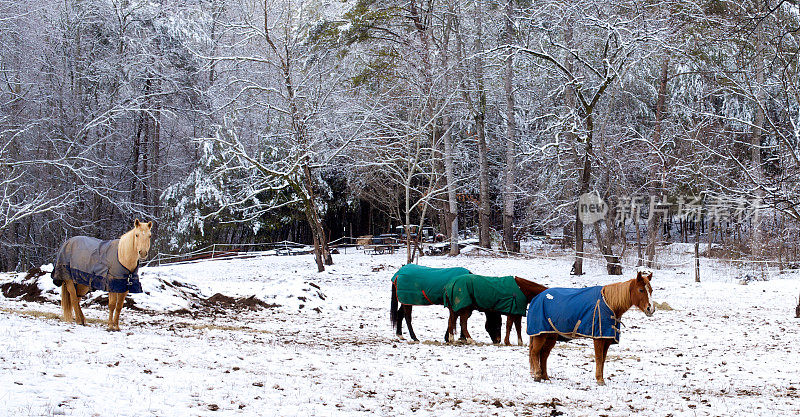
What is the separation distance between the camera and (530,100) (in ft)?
110

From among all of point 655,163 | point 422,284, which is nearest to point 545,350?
point 422,284

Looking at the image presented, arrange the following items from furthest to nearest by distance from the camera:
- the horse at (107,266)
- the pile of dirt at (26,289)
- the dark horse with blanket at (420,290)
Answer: the pile of dirt at (26,289) → the dark horse with blanket at (420,290) → the horse at (107,266)

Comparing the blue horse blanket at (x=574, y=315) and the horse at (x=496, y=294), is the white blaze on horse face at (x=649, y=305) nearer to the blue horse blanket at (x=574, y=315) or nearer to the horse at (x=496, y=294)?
the blue horse blanket at (x=574, y=315)

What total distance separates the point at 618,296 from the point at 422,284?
14.6ft

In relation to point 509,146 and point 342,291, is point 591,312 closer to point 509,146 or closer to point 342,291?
point 342,291

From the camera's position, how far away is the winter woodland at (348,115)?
78.0ft

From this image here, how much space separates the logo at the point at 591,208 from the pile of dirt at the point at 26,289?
16.0m

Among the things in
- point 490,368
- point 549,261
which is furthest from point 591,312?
point 549,261

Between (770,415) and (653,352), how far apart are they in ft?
14.4

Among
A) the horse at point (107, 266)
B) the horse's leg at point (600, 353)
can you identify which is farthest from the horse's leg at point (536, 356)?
the horse at point (107, 266)

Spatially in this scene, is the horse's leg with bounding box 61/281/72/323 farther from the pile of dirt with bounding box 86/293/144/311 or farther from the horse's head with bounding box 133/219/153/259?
the pile of dirt with bounding box 86/293/144/311

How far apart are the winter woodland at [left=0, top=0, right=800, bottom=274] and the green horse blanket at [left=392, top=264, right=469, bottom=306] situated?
11504 mm

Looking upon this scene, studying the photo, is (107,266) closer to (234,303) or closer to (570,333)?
(234,303)

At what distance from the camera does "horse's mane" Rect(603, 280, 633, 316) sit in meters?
6.87
